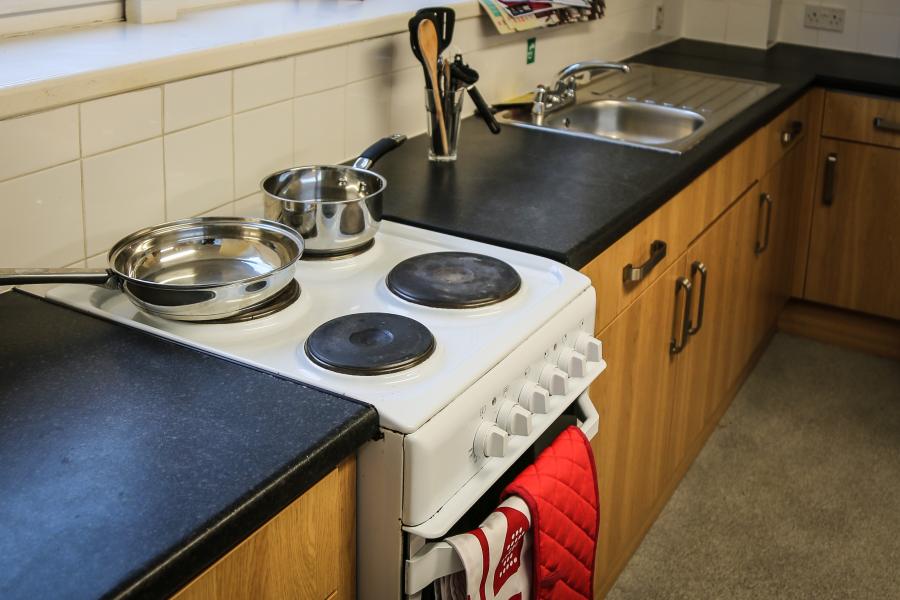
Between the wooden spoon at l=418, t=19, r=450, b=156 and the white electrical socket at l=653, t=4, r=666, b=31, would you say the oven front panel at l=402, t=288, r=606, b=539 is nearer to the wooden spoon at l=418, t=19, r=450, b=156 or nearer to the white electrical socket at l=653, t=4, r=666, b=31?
the wooden spoon at l=418, t=19, r=450, b=156

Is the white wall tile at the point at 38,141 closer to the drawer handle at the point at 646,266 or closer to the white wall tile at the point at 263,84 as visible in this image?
the white wall tile at the point at 263,84

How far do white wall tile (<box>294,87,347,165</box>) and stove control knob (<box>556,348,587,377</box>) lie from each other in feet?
2.16

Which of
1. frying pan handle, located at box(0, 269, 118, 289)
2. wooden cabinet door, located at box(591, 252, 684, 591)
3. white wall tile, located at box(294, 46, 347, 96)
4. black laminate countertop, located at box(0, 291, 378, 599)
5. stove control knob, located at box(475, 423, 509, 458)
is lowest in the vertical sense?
wooden cabinet door, located at box(591, 252, 684, 591)

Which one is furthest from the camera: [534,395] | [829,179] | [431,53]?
[829,179]

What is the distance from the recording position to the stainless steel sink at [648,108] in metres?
2.56

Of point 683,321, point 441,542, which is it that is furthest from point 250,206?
point 683,321

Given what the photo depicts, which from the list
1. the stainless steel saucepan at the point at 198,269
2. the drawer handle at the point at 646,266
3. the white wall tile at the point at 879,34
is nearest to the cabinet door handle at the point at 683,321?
the drawer handle at the point at 646,266

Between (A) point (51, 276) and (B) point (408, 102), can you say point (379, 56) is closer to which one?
(B) point (408, 102)

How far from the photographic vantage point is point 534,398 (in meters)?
1.35

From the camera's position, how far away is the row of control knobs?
4.13 feet

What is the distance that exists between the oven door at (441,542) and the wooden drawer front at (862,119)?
6.63 feet

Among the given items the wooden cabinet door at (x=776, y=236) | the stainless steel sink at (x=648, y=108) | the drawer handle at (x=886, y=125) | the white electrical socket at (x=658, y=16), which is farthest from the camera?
the white electrical socket at (x=658, y=16)

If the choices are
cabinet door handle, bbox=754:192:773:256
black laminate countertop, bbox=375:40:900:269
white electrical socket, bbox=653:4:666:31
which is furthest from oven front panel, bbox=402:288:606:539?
white electrical socket, bbox=653:4:666:31

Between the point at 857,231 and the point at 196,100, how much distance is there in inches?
91.3
